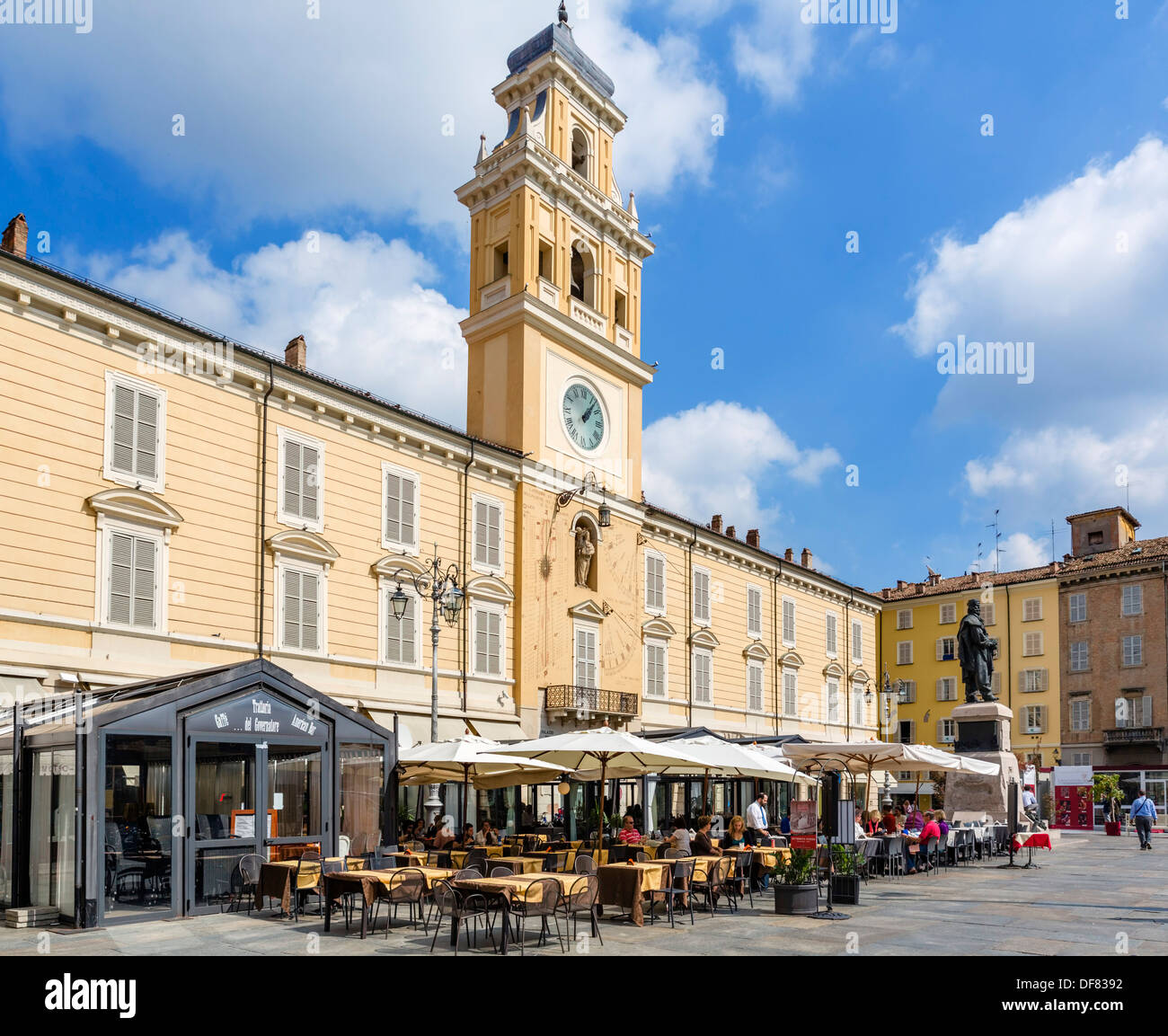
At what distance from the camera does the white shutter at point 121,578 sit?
20734 millimetres

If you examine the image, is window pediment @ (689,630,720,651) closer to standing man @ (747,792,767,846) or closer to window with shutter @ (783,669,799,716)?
window with shutter @ (783,669,799,716)

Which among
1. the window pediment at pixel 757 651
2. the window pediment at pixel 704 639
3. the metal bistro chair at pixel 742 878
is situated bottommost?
the metal bistro chair at pixel 742 878

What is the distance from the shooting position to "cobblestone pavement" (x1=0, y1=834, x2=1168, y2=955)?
11.8 meters

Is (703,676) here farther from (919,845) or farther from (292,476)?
(292,476)

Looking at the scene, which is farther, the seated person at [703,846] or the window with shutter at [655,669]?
the window with shutter at [655,669]

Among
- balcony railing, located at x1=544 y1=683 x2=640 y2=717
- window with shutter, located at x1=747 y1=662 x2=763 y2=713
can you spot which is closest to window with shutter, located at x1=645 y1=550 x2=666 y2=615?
balcony railing, located at x1=544 y1=683 x2=640 y2=717

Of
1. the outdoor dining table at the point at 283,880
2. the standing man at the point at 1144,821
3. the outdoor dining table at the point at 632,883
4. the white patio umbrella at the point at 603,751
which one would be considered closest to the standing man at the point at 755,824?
the white patio umbrella at the point at 603,751

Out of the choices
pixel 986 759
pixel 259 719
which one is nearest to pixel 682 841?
pixel 259 719

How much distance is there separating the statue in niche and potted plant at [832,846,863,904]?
17.9 meters

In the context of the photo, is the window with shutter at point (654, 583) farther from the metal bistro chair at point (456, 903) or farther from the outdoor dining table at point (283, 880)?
the metal bistro chair at point (456, 903)

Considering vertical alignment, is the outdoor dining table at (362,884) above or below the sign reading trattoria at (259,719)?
below

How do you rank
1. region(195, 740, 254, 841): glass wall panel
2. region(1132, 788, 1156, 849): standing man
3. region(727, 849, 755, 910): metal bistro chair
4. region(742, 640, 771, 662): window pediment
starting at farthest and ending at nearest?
1. region(742, 640, 771, 662): window pediment
2. region(1132, 788, 1156, 849): standing man
3. region(727, 849, 755, 910): metal bistro chair
4. region(195, 740, 254, 841): glass wall panel

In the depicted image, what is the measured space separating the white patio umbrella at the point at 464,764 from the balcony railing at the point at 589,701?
30.7ft

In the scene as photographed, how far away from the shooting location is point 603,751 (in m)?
16.7
